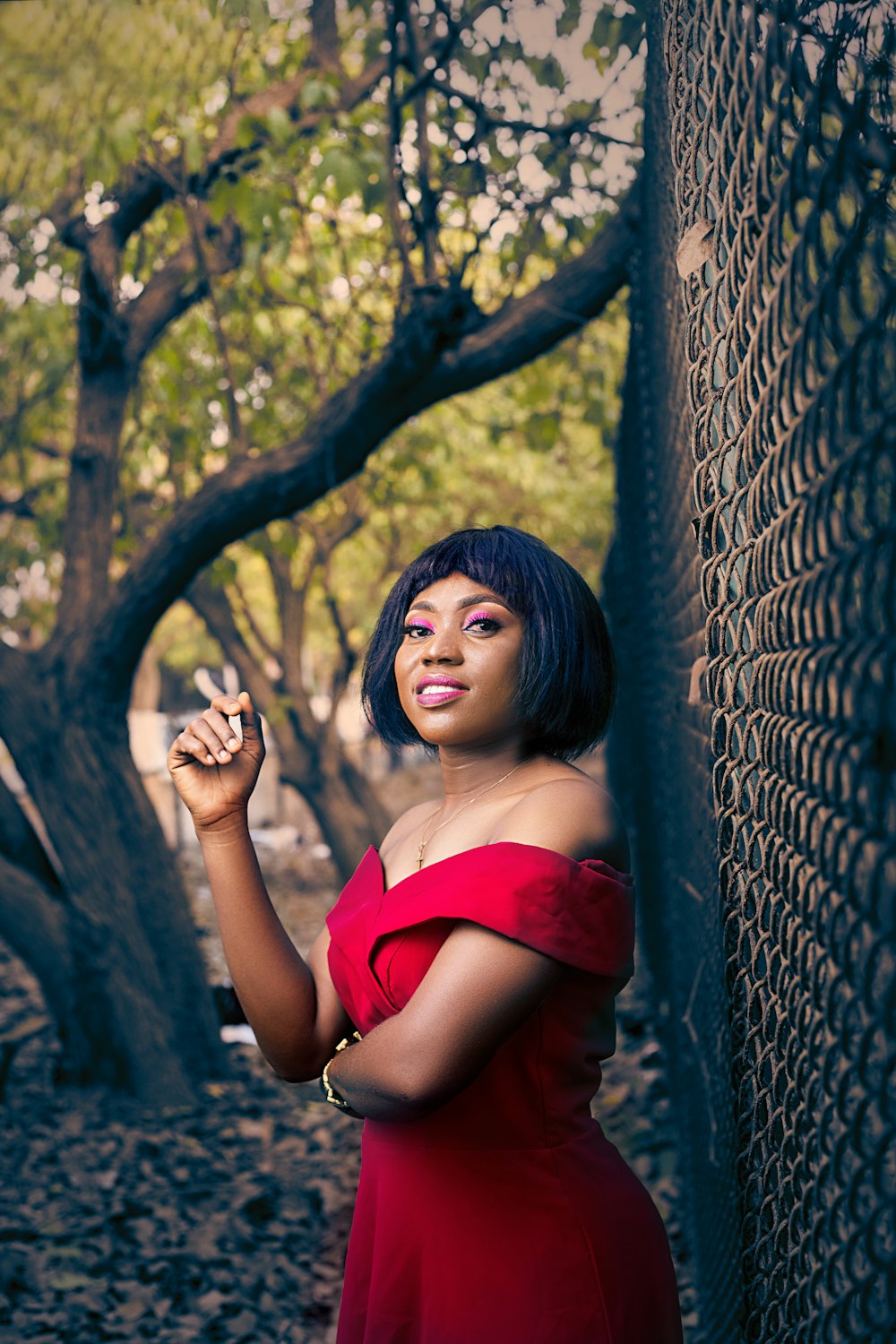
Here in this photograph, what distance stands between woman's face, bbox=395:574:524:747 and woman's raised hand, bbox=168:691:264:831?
28 cm

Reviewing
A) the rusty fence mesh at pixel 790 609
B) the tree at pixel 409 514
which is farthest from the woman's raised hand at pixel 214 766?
the tree at pixel 409 514

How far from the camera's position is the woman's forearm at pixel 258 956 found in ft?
6.10

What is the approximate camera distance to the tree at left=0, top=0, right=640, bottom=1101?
4.40 m

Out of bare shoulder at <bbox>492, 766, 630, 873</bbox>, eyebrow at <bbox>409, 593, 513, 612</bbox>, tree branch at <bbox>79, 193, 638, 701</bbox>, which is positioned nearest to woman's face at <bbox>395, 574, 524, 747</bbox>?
eyebrow at <bbox>409, 593, 513, 612</bbox>

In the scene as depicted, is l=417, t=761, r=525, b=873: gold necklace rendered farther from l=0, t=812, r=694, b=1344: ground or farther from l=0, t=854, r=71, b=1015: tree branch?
l=0, t=854, r=71, b=1015: tree branch

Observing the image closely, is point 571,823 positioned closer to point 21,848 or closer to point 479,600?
point 479,600

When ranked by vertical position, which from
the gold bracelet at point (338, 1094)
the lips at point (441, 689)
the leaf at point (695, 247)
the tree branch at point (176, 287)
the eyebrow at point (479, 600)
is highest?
the tree branch at point (176, 287)

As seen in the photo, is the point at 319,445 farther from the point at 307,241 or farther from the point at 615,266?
the point at 307,241

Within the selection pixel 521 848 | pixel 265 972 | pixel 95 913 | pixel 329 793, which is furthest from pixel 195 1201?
pixel 329 793

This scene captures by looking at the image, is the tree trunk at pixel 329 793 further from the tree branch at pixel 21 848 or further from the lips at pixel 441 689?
the lips at pixel 441 689

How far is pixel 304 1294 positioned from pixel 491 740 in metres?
2.78

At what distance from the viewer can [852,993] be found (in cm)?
102

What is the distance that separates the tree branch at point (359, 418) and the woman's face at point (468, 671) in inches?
102

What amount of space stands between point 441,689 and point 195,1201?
3.39 metres
